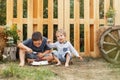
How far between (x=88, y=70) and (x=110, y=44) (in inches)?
49.9

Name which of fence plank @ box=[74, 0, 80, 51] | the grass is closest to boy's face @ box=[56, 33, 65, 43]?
fence plank @ box=[74, 0, 80, 51]

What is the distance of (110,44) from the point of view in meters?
7.29

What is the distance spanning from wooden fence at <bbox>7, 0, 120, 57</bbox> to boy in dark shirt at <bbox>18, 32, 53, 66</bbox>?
816 millimetres

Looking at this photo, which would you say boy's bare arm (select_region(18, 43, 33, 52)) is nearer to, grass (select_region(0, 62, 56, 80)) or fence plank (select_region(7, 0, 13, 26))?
fence plank (select_region(7, 0, 13, 26))

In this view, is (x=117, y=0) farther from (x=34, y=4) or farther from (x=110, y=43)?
(x=34, y=4)

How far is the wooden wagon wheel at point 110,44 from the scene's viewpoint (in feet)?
23.7

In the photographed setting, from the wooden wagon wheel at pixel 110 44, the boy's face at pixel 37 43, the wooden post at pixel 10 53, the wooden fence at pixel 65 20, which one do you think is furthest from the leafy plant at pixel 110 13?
the wooden post at pixel 10 53

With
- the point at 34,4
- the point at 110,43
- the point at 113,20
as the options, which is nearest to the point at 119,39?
the point at 110,43

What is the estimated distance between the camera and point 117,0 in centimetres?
794

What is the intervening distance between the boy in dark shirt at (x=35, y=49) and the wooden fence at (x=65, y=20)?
0.82 meters

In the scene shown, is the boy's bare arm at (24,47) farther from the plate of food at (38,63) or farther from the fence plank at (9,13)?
the fence plank at (9,13)

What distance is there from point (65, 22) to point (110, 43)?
1.05m

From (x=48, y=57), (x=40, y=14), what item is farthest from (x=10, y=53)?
(x=40, y=14)

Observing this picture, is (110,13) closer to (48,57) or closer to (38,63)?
(48,57)
